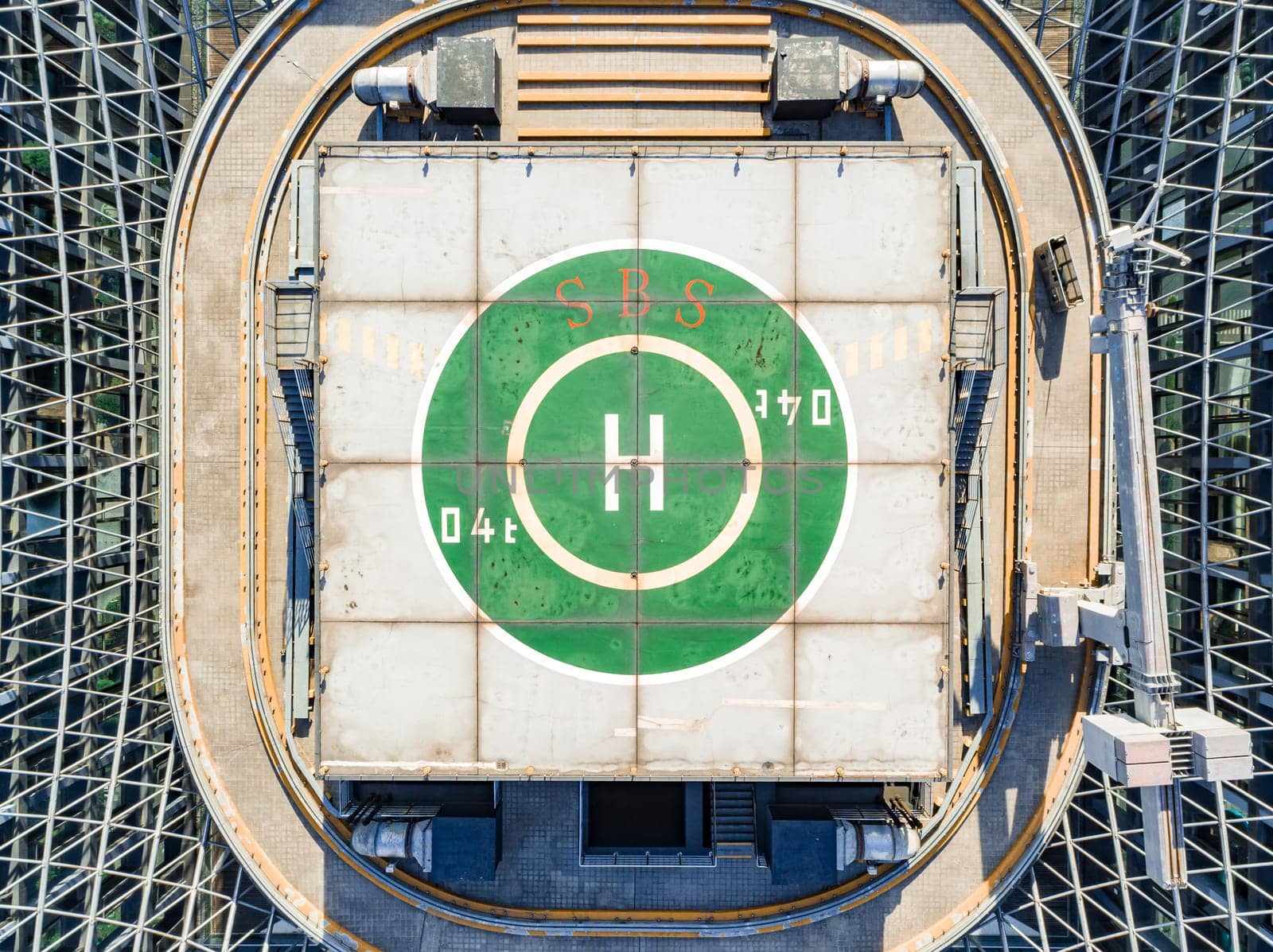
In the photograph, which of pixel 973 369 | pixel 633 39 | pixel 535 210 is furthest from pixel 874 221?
pixel 633 39

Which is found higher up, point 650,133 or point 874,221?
point 650,133

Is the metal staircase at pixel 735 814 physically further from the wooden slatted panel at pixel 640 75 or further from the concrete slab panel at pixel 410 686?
the wooden slatted panel at pixel 640 75

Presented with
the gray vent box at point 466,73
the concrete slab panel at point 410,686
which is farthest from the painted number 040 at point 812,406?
the gray vent box at point 466,73

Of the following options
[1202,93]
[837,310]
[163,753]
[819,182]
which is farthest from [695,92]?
[163,753]

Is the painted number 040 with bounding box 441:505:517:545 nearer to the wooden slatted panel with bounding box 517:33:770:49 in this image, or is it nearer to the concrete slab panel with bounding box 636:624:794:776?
the concrete slab panel with bounding box 636:624:794:776

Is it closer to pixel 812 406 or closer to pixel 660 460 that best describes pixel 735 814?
pixel 660 460

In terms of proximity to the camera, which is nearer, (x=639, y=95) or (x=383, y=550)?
(x=383, y=550)
